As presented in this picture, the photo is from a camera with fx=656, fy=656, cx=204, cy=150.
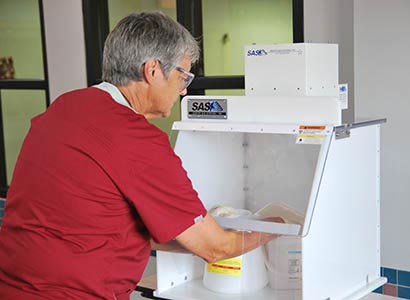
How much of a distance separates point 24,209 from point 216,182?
0.76 meters

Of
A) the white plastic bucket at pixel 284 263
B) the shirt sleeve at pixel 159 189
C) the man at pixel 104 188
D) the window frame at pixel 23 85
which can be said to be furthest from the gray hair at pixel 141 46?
the window frame at pixel 23 85

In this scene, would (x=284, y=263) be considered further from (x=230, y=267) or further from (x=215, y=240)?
(x=215, y=240)

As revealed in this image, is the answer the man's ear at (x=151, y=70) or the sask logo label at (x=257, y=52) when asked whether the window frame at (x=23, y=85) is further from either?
the man's ear at (x=151, y=70)

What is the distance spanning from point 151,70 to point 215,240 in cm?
44

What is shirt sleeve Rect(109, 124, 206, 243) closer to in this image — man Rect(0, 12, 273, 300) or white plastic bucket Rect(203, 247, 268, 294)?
man Rect(0, 12, 273, 300)

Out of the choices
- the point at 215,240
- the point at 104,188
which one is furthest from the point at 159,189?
the point at 215,240

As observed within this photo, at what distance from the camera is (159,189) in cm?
145

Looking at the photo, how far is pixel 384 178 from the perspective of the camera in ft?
7.67

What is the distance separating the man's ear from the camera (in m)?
1.51

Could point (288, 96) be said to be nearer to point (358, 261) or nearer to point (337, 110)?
point (337, 110)

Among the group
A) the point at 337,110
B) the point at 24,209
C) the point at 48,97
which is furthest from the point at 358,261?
the point at 48,97

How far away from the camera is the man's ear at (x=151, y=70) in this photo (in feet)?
4.97

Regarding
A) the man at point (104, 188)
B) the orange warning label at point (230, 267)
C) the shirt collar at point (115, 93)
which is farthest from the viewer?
the orange warning label at point (230, 267)

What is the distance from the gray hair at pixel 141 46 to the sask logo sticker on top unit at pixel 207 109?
34 centimetres
